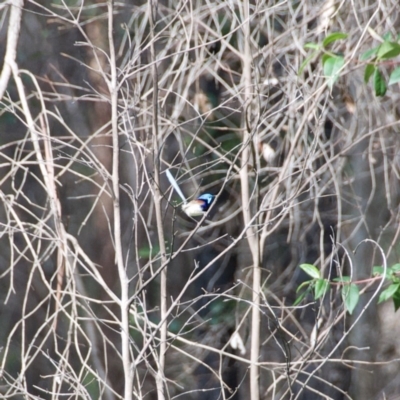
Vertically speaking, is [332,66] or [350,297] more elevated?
[332,66]

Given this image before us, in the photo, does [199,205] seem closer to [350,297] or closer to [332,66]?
[350,297]

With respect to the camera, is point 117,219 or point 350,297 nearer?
point 117,219

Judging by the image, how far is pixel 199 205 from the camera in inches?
92.2

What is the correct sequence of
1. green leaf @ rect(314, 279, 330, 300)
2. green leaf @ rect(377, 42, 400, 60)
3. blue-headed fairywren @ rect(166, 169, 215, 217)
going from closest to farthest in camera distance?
green leaf @ rect(377, 42, 400, 60), green leaf @ rect(314, 279, 330, 300), blue-headed fairywren @ rect(166, 169, 215, 217)

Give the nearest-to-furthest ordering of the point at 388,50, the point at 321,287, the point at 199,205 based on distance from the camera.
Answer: the point at 388,50 < the point at 321,287 < the point at 199,205

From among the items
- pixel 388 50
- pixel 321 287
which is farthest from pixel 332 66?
pixel 321 287

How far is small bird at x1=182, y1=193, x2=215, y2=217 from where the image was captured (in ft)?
7.52

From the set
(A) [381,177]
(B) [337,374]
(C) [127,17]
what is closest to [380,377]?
(B) [337,374]

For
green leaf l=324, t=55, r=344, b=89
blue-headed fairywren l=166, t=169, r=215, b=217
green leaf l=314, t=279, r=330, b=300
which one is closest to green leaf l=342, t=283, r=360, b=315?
green leaf l=314, t=279, r=330, b=300

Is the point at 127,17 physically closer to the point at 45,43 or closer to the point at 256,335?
the point at 45,43

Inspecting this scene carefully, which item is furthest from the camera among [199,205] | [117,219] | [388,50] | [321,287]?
[199,205]

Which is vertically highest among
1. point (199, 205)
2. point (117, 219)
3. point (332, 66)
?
point (332, 66)

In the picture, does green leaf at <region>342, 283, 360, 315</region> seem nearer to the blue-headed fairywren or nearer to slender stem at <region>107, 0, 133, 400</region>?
the blue-headed fairywren

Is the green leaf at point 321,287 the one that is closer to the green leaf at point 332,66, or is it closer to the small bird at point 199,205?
the small bird at point 199,205
